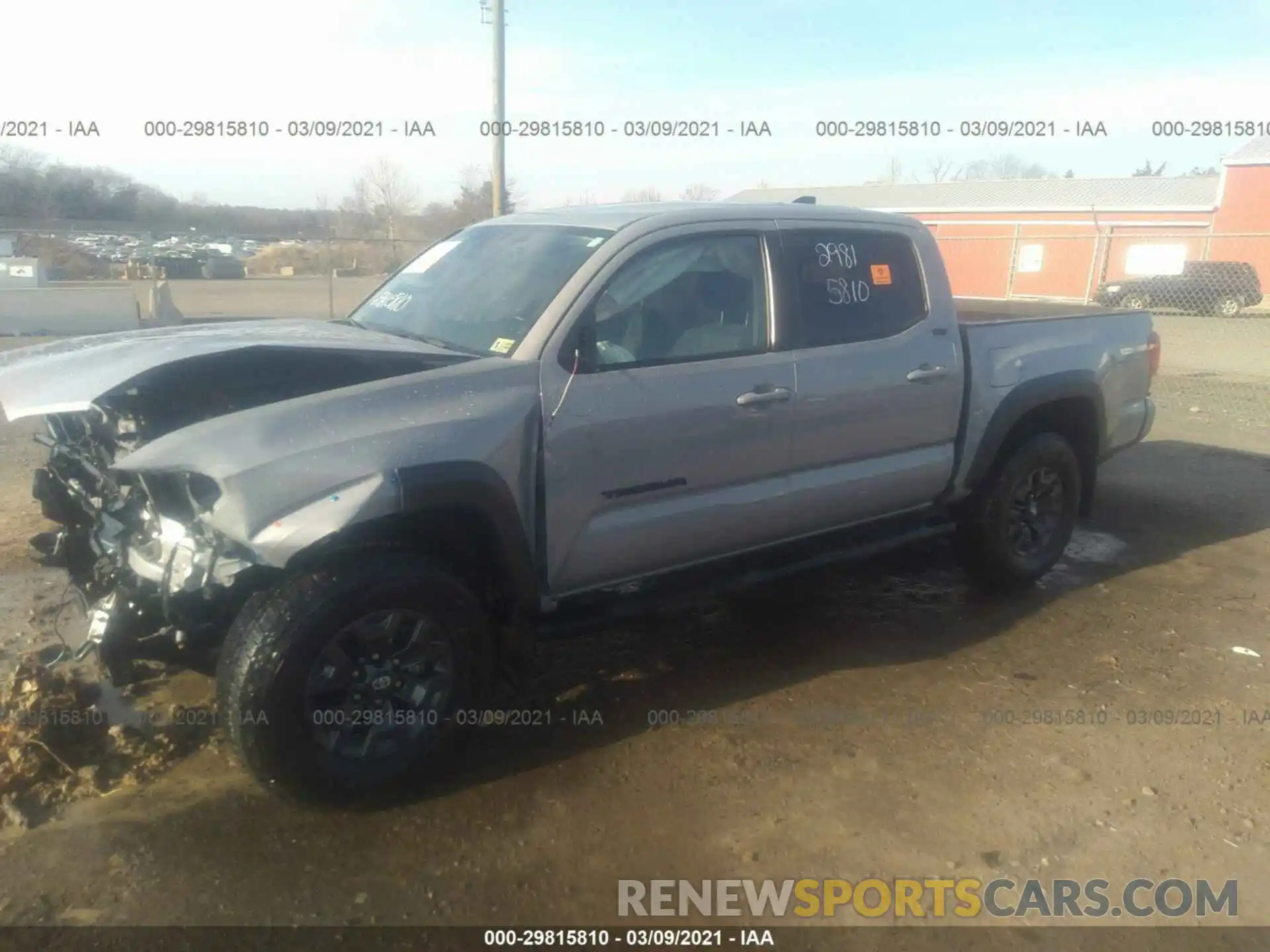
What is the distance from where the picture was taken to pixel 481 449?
323 cm

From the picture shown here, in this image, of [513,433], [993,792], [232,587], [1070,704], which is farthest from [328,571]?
[1070,704]

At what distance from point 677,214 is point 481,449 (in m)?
1.40

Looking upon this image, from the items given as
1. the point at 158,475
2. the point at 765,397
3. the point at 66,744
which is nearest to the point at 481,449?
the point at 158,475

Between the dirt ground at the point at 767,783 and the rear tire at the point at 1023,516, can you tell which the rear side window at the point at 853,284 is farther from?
the dirt ground at the point at 767,783

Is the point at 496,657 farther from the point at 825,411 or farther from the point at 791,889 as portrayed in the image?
the point at 825,411

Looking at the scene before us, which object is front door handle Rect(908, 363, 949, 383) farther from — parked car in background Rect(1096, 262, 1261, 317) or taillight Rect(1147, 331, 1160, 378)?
parked car in background Rect(1096, 262, 1261, 317)

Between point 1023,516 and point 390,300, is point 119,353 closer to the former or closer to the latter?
point 390,300

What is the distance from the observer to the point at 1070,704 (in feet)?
13.4

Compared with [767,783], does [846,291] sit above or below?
above

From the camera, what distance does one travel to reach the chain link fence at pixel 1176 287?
11.9 m

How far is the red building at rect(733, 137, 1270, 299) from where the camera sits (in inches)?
1212

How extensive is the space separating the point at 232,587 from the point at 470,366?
1.06 m

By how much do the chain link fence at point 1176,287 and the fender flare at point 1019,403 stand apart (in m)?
5.63
